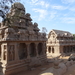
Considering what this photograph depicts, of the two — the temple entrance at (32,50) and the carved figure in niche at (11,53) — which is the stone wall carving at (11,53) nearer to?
the carved figure in niche at (11,53)

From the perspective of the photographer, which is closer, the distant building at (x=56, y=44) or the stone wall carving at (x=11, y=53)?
the stone wall carving at (x=11, y=53)

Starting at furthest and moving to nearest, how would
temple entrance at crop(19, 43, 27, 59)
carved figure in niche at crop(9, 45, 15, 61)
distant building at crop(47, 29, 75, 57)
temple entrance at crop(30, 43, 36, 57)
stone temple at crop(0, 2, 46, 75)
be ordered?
1. distant building at crop(47, 29, 75, 57)
2. temple entrance at crop(30, 43, 36, 57)
3. temple entrance at crop(19, 43, 27, 59)
4. carved figure in niche at crop(9, 45, 15, 61)
5. stone temple at crop(0, 2, 46, 75)

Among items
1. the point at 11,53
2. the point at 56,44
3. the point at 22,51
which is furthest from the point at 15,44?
the point at 56,44

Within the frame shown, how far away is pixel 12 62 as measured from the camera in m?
11.0

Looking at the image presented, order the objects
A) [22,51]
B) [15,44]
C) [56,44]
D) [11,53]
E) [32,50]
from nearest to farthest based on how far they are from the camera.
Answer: [11,53] < [15,44] < [22,51] < [32,50] < [56,44]

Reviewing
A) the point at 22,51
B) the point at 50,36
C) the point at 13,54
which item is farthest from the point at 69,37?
the point at 13,54

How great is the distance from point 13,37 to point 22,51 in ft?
11.5

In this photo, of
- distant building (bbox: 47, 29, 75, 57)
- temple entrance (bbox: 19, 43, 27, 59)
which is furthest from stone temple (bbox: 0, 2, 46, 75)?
distant building (bbox: 47, 29, 75, 57)

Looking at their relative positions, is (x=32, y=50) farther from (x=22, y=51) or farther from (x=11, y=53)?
(x=11, y=53)

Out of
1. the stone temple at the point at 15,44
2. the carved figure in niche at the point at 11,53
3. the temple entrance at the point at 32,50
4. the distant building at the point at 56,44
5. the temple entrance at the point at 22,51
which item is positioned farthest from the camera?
the distant building at the point at 56,44

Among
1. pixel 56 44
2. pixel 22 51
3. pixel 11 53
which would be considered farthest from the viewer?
pixel 56 44

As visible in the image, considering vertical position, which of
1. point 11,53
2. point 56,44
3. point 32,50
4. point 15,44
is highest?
point 15,44

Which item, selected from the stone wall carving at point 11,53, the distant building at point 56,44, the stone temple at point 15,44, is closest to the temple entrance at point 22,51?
the stone temple at point 15,44

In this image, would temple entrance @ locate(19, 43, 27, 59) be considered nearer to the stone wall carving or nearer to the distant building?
the stone wall carving
